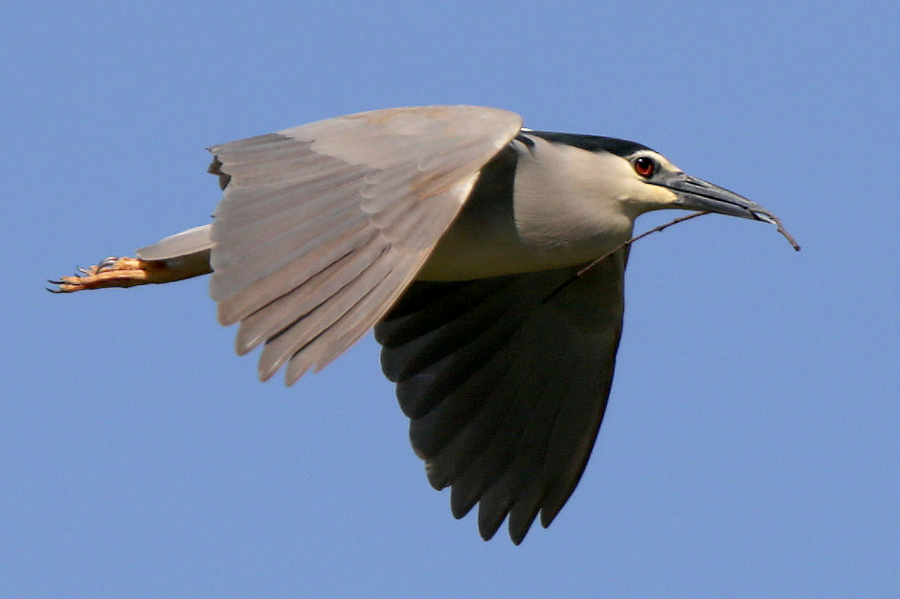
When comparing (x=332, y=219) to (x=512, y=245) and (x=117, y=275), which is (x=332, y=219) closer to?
(x=512, y=245)

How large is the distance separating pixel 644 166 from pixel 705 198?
0.30m

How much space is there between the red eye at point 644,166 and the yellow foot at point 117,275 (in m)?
2.19

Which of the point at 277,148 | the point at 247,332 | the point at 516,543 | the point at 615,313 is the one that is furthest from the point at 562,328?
the point at 247,332

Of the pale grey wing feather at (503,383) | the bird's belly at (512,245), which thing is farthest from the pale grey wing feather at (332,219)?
the pale grey wing feather at (503,383)

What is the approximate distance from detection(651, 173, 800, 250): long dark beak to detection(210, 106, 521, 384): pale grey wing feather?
98cm

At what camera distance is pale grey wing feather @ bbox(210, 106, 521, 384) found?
5.07m

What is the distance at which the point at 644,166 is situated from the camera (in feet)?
21.3

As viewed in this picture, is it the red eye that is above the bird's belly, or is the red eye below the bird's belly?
above

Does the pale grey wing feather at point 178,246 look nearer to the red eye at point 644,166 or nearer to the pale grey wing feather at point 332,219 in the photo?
the pale grey wing feather at point 332,219

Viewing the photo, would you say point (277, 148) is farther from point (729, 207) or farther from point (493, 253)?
point (729, 207)

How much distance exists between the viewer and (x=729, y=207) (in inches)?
253

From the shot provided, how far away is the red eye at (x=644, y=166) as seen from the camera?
6488 millimetres

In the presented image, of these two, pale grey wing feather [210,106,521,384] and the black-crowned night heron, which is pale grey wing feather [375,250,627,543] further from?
pale grey wing feather [210,106,521,384]

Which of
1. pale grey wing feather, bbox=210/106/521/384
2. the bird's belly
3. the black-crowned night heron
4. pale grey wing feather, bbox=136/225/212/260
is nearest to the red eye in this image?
the black-crowned night heron
